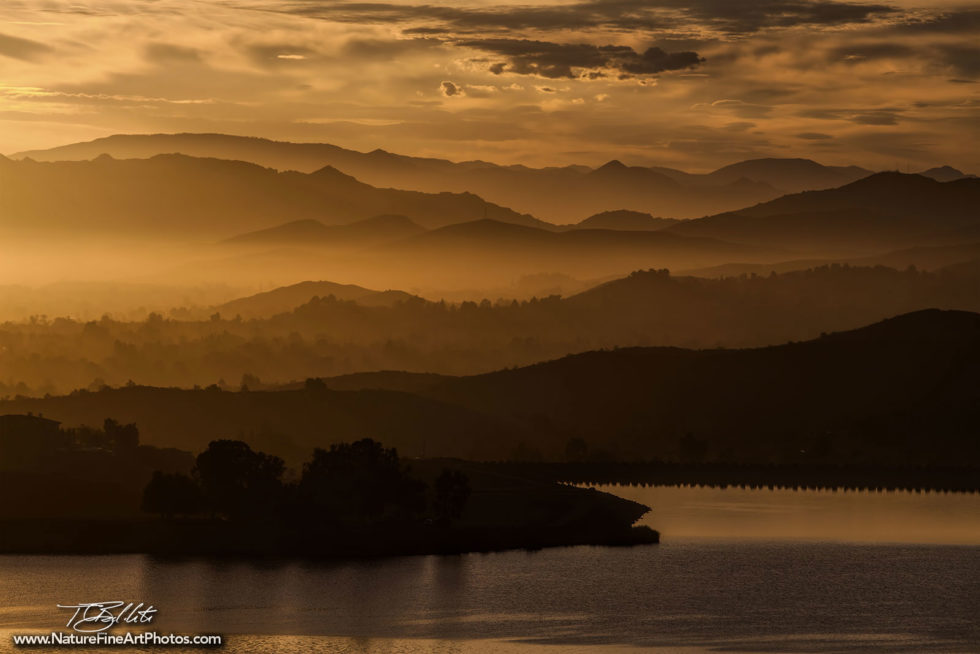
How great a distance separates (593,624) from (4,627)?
223 feet

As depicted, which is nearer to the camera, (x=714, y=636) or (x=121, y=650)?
(x=121, y=650)

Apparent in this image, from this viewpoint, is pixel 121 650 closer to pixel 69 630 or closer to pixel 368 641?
pixel 69 630

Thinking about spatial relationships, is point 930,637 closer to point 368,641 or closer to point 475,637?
point 475,637

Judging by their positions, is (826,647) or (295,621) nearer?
(826,647)

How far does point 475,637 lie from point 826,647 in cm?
3896

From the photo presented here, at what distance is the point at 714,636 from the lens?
7564 inches

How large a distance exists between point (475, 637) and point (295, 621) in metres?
23.1

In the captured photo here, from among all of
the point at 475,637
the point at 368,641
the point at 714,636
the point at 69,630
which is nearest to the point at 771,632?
the point at 714,636

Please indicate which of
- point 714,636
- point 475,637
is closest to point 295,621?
point 475,637

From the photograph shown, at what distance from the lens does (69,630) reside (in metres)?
189

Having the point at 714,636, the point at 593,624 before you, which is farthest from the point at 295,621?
the point at 714,636

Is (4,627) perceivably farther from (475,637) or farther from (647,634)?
(647,634)

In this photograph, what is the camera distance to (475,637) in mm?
190750

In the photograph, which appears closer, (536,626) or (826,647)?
(826,647)
